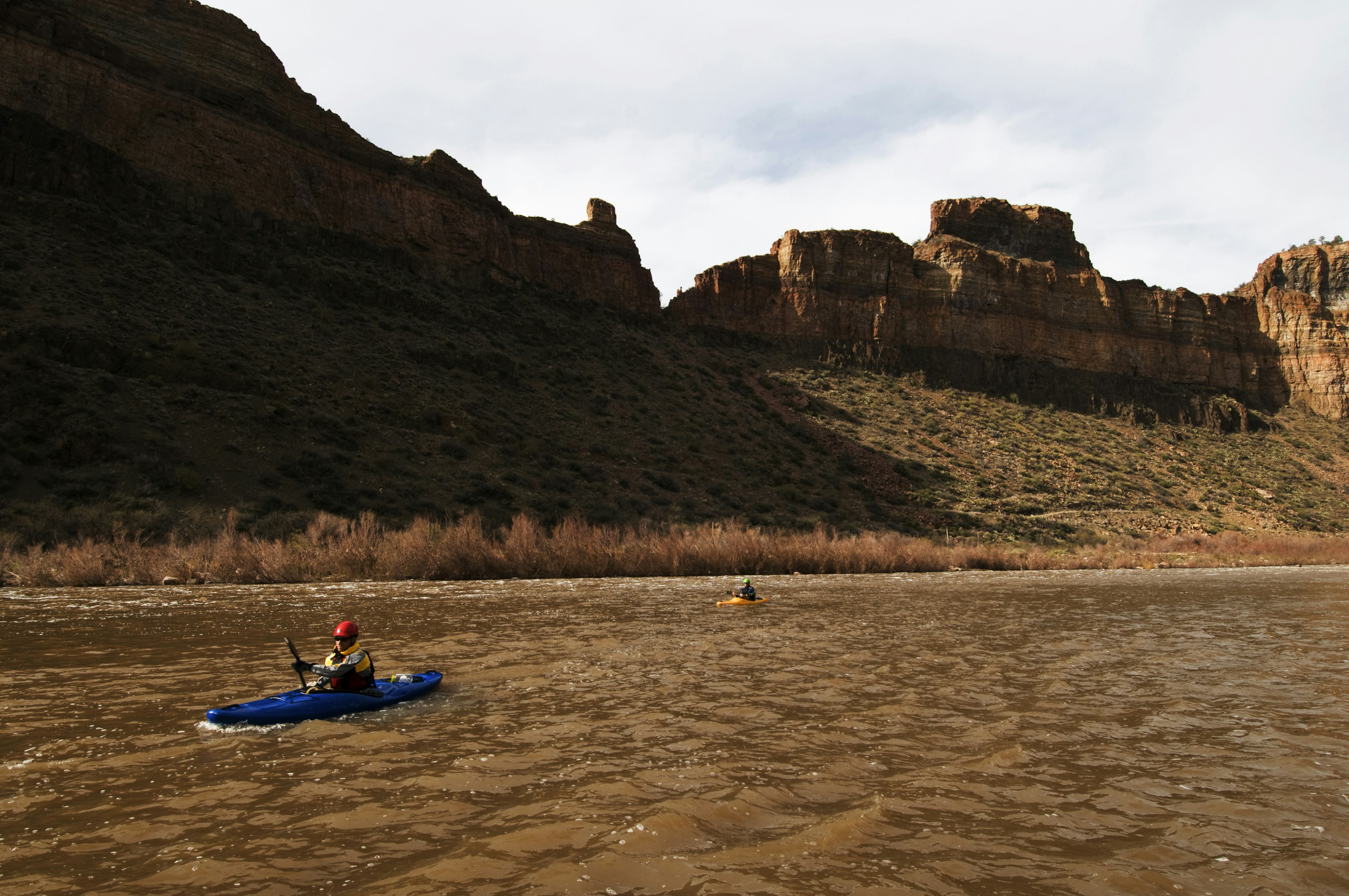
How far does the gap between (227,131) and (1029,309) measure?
54.7 metres

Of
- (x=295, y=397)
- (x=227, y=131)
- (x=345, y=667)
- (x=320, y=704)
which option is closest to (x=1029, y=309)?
(x=295, y=397)

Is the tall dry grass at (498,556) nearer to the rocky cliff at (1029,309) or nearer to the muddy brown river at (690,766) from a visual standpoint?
the muddy brown river at (690,766)

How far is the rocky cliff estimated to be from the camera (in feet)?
197

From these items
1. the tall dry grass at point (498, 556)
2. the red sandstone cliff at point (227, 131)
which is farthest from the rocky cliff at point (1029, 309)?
the tall dry grass at point (498, 556)

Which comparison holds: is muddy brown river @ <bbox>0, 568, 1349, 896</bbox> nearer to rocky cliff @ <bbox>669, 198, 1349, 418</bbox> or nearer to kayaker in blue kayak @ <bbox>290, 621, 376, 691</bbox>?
kayaker in blue kayak @ <bbox>290, 621, 376, 691</bbox>

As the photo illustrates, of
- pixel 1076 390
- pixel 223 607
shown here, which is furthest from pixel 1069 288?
pixel 223 607

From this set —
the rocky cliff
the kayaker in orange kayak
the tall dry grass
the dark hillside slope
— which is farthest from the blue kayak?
the rocky cliff

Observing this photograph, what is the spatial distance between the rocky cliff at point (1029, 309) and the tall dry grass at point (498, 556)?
103ft

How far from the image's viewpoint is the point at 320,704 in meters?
7.67

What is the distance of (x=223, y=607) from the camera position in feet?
49.6

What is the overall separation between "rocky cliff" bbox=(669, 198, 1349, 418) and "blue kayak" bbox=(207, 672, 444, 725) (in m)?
51.3

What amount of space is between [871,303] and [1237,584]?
40.6 meters

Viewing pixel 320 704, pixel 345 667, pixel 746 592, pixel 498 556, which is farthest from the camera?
pixel 498 556

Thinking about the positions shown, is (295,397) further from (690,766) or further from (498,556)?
(690,766)
